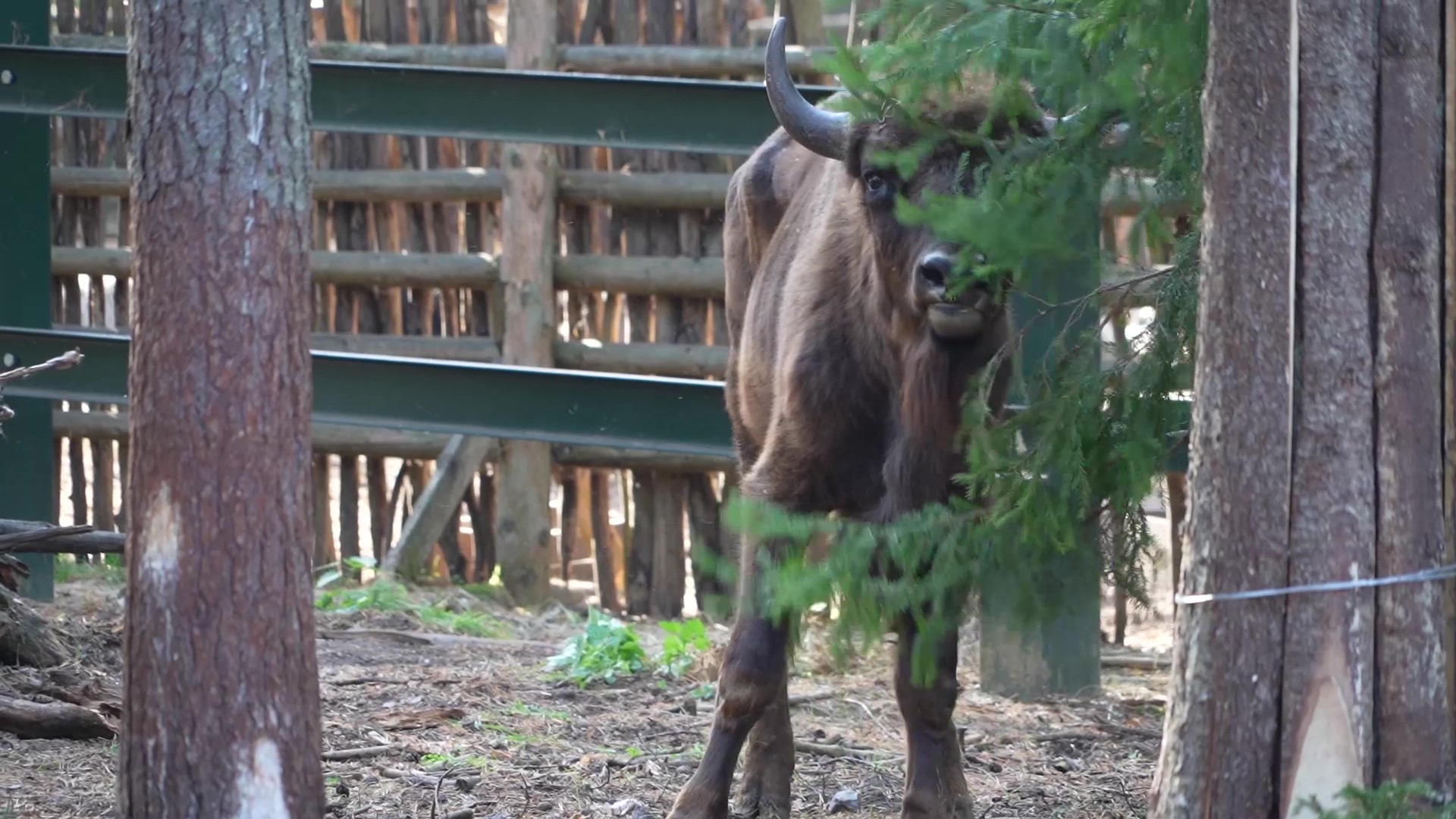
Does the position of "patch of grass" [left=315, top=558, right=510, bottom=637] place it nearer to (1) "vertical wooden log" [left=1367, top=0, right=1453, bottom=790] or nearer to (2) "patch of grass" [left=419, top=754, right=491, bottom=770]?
(2) "patch of grass" [left=419, top=754, right=491, bottom=770]

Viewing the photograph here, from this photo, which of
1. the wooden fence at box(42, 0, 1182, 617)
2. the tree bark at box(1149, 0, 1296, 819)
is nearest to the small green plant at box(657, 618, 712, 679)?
the wooden fence at box(42, 0, 1182, 617)

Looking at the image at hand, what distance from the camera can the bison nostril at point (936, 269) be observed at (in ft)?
13.0

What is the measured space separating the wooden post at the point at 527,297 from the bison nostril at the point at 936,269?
4.85 m

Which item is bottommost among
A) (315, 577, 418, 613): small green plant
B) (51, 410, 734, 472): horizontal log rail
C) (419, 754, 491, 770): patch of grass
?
(315, 577, 418, 613): small green plant

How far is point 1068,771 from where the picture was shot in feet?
16.9

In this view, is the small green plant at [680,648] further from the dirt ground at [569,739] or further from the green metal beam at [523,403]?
the green metal beam at [523,403]

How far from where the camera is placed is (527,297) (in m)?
8.68

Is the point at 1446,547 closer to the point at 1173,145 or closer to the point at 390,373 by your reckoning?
the point at 1173,145

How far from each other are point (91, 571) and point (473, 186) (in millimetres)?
2997

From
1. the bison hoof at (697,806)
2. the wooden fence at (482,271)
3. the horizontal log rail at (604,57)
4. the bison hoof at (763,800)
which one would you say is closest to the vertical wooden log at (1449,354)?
the bison hoof at (697,806)

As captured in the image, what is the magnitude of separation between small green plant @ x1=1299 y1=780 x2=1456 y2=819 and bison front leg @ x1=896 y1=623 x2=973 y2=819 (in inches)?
74.7

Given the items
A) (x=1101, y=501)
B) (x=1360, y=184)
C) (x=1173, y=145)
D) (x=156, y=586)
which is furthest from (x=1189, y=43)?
(x=156, y=586)

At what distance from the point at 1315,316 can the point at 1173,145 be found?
2.29ft

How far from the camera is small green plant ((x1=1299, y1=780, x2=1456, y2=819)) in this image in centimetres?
257
